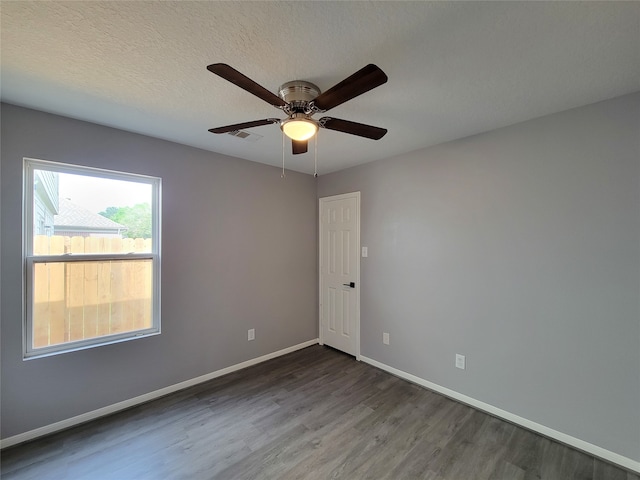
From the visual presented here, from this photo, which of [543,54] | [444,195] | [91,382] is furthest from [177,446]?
[543,54]

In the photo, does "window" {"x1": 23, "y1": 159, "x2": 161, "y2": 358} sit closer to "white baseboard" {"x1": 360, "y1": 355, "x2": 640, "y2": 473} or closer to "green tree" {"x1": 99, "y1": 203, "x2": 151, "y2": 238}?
→ "green tree" {"x1": 99, "y1": 203, "x2": 151, "y2": 238}

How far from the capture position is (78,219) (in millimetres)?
2277

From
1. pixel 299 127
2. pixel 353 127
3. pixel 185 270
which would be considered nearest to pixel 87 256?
pixel 185 270

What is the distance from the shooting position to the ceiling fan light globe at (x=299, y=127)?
5.14ft

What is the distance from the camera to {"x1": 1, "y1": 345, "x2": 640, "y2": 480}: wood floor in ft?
5.86

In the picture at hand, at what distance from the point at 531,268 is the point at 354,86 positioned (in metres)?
2.07

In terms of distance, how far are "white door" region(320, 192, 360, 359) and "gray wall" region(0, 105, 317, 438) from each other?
Answer: 0.66 ft

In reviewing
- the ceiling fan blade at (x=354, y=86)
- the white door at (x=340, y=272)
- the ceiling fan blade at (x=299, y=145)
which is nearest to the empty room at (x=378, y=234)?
the ceiling fan blade at (x=354, y=86)

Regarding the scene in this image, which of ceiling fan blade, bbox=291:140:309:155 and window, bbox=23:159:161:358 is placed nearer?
ceiling fan blade, bbox=291:140:309:155

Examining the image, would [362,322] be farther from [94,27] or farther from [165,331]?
[94,27]

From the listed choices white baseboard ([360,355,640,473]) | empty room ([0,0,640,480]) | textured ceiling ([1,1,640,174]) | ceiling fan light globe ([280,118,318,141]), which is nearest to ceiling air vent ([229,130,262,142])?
empty room ([0,0,640,480])

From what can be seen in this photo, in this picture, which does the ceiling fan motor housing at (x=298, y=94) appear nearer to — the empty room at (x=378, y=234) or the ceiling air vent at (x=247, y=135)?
the empty room at (x=378, y=234)

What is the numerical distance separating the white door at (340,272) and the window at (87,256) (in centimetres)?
211

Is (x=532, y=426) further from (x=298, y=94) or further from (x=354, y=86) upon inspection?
(x=298, y=94)
